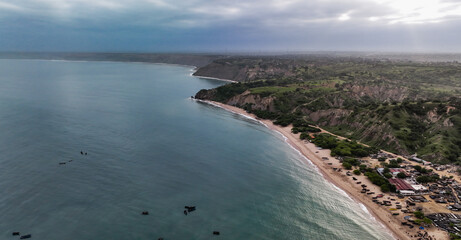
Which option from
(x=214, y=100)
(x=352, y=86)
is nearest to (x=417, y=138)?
(x=352, y=86)

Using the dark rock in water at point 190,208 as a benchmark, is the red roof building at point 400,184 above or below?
below

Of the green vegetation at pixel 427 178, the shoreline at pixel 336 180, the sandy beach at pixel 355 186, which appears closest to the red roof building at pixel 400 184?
the green vegetation at pixel 427 178

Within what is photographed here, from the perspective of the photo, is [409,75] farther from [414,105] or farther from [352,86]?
[414,105]

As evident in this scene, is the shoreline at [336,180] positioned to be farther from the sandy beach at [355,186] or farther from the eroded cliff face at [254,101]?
the eroded cliff face at [254,101]

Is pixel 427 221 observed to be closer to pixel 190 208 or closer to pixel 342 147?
pixel 342 147

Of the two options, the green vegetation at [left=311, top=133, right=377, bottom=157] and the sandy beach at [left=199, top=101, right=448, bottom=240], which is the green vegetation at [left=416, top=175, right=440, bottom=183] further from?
the green vegetation at [left=311, top=133, right=377, bottom=157]

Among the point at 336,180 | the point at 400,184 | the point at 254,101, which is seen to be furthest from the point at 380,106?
the point at 254,101
